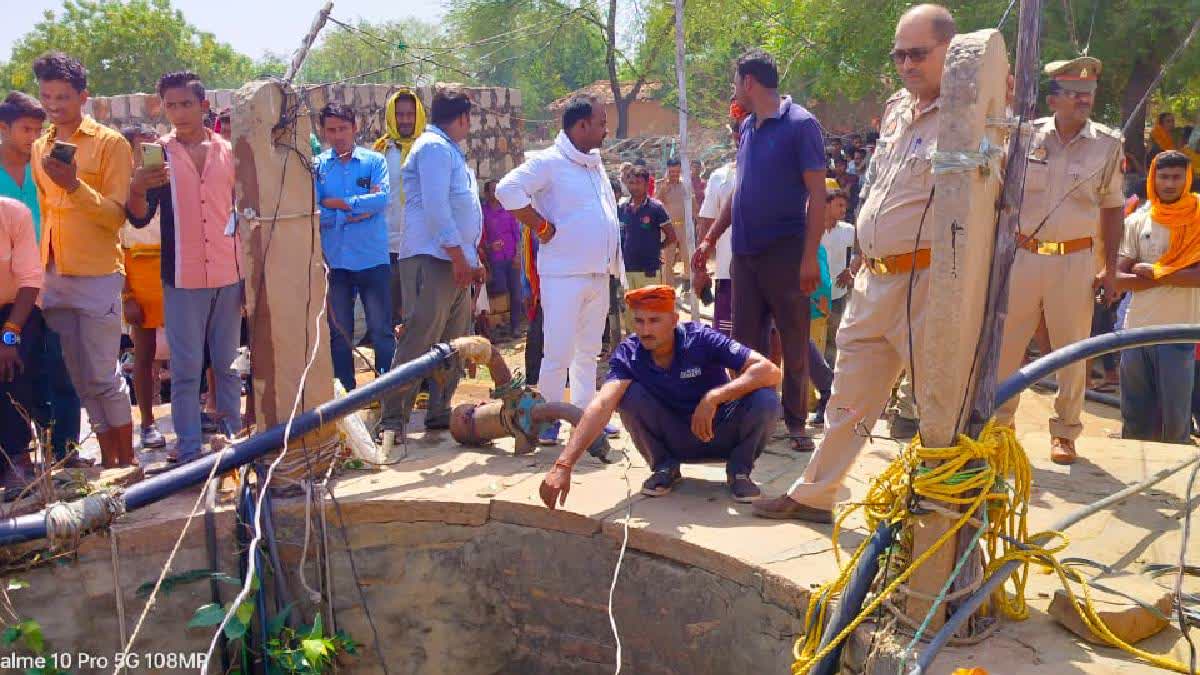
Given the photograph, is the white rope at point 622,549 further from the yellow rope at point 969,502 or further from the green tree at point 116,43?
the green tree at point 116,43

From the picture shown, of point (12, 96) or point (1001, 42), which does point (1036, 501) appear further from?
point (12, 96)

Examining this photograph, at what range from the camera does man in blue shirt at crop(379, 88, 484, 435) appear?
18.5 feet

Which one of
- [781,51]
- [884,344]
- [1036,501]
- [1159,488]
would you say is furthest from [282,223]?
[781,51]

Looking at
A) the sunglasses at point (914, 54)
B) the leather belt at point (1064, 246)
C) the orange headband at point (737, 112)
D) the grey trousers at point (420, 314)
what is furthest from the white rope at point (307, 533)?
the leather belt at point (1064, 246)

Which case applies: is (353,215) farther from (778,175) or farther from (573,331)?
(778,175)

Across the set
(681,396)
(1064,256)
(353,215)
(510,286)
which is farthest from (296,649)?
(510,286)

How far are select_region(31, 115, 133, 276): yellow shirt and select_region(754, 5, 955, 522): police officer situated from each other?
3.49m

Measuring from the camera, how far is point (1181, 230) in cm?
571

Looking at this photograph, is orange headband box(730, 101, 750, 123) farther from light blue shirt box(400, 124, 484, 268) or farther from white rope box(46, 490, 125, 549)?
white rope box(46, 490, 125, 549)

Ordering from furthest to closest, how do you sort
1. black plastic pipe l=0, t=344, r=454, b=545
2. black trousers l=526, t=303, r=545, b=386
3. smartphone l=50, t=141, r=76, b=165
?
black trousers l=526, t=303, r=545, b=386, smartphone l=50, t=141, r=76, b=165, black plastic pipe l=0, t=344, r=454, b=545

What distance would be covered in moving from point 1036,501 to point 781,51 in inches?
524

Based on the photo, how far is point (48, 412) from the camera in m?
5.53

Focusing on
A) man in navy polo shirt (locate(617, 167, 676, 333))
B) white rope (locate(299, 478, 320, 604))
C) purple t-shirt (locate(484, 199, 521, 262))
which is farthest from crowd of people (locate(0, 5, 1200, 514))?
purple t-shirt (locate(484, 199, 521, 262))

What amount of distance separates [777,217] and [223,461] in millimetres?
2762
